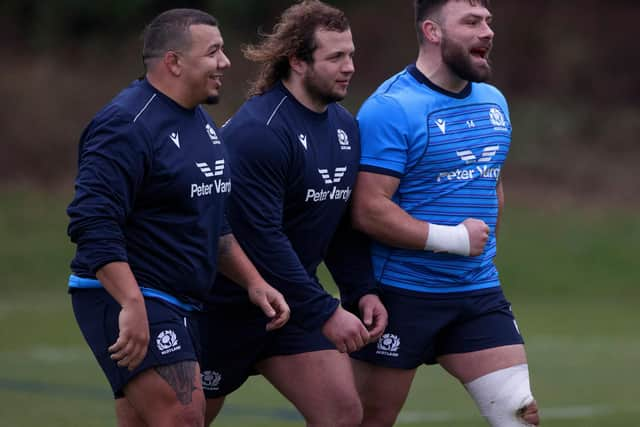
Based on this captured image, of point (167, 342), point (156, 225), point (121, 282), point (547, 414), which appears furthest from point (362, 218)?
point (547, 414)

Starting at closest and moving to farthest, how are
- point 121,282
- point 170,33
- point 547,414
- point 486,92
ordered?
point 121,282 < point 170,33 < point 486,92 < point 547,414

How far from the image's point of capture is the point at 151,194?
18.2 ft

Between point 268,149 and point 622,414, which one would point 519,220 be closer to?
point 622,414

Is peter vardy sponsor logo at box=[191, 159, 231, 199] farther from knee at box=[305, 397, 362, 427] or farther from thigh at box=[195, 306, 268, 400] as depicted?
knee at box=[305, 397, 362, 427]

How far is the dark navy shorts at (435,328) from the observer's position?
6414 millimetres

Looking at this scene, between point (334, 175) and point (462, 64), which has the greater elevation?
point (462, 64)

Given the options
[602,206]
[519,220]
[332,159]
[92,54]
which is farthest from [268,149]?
[92,54]

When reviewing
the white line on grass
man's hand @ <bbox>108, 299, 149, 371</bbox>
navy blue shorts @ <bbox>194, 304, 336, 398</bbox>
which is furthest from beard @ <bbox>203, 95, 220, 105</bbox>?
the white line on grass

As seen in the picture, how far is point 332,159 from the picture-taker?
6273 mm

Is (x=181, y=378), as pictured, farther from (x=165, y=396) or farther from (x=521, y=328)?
(x=521, y=328)

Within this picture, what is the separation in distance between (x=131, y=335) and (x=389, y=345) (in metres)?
1.61

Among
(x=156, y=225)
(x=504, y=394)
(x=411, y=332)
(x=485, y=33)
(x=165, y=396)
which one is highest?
(x=485, y=33)

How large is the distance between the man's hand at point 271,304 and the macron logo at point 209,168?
0.54 metres

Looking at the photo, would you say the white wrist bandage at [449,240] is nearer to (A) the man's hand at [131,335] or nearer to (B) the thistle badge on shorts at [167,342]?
(B) the thistle badge on shorts at [167,342]
